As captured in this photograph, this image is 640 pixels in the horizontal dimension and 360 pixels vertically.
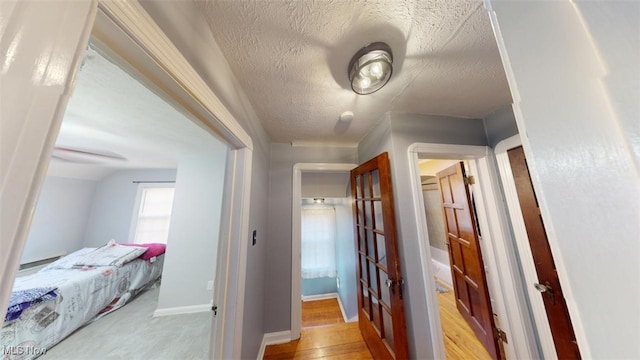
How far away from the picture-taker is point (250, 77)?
1.17 meters

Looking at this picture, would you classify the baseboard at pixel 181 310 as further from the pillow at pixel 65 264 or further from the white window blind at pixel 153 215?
the white window blind at pixel 153 215

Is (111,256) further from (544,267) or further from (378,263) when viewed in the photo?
(544,267)

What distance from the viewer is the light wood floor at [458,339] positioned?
1.76 metres

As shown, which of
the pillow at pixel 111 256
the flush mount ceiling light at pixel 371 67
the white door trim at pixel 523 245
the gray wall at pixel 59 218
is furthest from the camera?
the gray wall at pixel 59 218

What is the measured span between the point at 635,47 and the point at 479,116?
6.26ft

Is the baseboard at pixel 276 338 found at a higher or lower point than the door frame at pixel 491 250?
lower

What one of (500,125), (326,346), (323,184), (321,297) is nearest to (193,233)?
(323,184)

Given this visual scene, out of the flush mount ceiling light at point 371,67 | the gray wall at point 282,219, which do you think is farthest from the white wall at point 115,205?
the flush mount ceiling light at point 371,67

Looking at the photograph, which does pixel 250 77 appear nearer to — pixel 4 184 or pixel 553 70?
pixel 4 184

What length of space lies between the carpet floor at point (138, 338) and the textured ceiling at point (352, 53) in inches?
99.9

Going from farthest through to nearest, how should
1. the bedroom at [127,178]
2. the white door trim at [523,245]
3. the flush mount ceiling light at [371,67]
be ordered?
the bedroom at [127,178] → the white door trim at [523,245] → the flush mount ceiling light at [371,67]

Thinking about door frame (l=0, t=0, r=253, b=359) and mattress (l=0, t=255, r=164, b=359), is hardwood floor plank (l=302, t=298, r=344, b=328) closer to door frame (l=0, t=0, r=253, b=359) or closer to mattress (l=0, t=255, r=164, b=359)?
door frame (l=0, t=0, r=253, b=359)

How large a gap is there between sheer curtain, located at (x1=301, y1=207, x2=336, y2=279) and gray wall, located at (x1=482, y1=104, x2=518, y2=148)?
3.04m

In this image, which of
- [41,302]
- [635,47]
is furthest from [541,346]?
[41,302]
